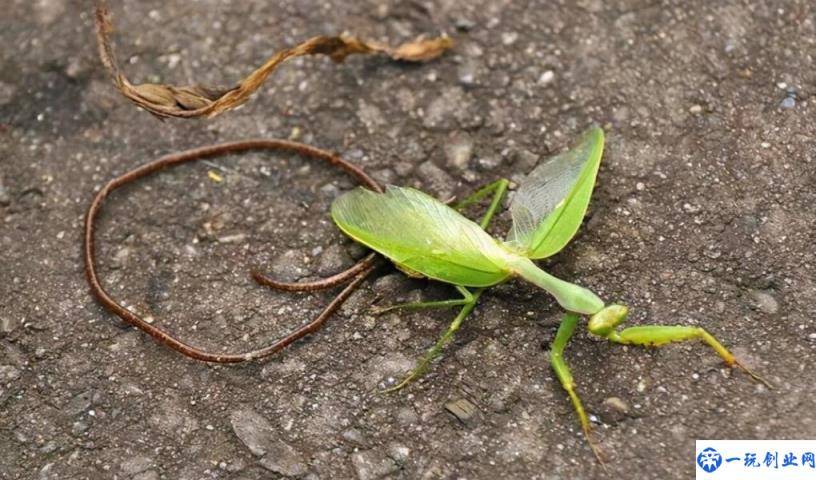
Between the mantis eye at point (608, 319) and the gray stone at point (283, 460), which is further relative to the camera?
the gray stone at point (283, 460)

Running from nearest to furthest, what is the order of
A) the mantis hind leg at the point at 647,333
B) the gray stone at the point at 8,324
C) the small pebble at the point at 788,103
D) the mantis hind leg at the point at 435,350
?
the mantis hind leg at the point at 647,333 < the mantis hind leg at the point at 435,350 < the gray stone at the point at 8,324 < the small pebble at the point at 788,103

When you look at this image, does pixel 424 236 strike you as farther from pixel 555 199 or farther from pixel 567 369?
pixel 567 369

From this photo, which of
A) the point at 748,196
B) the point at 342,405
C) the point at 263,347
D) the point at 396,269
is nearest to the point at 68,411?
the point at 263,347

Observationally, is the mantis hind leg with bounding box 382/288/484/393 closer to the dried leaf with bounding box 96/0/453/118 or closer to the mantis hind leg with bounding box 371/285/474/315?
the mantis hind leg with bounding box 371/285/474/315

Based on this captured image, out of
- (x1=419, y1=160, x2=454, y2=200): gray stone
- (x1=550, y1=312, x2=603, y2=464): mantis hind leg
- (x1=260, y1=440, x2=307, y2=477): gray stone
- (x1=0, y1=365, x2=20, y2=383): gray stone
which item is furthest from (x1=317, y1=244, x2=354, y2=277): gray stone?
(x1=0, y1=365, x2=20, y2=383): gray stone

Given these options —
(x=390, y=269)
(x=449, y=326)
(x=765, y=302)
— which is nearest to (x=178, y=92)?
(x=390, y=269)

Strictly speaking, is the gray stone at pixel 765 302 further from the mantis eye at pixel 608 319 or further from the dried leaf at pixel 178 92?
the dried leaf at pixel 178 92

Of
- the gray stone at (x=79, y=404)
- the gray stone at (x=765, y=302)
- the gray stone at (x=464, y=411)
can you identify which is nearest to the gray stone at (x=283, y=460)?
the gray stone at (x=464, y=411)

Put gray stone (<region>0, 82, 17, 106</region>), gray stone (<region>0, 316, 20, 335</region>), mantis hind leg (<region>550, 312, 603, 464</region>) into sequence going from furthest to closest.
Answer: gray stone (<region>0, 82, 17, 106</region>), gray stone (<region>0, 316, 20, 335</region>), mantis hind leg (<region>550, 312, 603, 464</region>)
